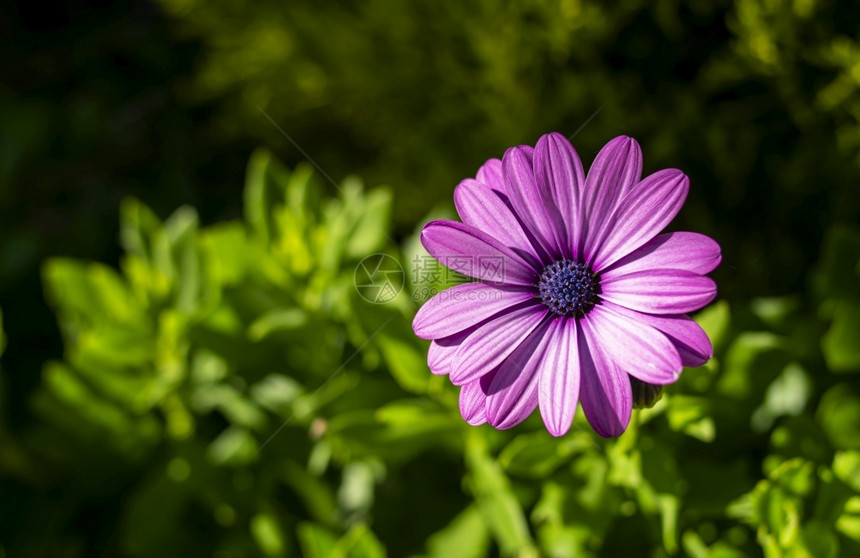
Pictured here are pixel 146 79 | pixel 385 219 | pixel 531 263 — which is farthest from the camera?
pixel 146 79

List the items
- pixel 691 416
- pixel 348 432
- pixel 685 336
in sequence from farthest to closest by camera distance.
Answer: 1. pixel 348 432
2. pixel 691 416
3. pixel 685 336

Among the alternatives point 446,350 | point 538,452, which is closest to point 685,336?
point 446,350

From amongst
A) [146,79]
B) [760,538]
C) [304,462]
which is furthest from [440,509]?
[146,79]

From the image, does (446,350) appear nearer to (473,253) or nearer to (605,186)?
(473,253)

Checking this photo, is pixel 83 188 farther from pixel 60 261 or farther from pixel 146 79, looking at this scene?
pixel 60 261

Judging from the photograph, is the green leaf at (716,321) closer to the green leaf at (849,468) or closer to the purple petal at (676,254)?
the green leaf at (849,468)

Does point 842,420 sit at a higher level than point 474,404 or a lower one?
lower
